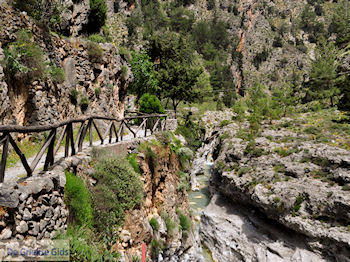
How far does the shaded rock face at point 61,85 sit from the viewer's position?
6871mm

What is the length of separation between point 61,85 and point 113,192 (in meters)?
6.68

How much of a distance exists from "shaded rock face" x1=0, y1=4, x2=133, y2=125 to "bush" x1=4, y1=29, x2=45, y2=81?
244 millimetres

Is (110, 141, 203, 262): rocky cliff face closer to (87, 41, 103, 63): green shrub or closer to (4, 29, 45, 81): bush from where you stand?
(4, 29, 45, 81): bush

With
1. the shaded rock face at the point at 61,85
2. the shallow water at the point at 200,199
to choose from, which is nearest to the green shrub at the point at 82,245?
the shaded rock face at the point at 61,85

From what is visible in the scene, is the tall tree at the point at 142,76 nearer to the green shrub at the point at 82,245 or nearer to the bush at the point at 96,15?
the bush at the point at 96,15

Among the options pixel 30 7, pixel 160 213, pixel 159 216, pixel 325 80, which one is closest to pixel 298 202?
pixel 160 213

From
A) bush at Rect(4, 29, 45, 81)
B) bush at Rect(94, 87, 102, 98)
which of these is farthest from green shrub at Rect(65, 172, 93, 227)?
bush at Rect(94, 87, 102, 98)

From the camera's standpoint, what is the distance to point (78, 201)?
4.31 meters

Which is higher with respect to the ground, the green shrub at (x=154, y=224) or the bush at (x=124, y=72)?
the bush at (x=124, y=72)

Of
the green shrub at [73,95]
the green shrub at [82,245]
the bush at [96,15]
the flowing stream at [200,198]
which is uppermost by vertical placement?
the bush at [96,15]

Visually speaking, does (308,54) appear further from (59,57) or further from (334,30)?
(59,57)

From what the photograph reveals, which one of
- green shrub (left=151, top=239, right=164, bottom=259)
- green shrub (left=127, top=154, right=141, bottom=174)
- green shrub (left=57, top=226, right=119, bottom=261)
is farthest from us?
green shrub (left=127, top=154, right=141, bottom=174)

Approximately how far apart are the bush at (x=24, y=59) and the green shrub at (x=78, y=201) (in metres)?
4.48

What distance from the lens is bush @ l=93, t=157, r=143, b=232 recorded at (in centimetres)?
493
